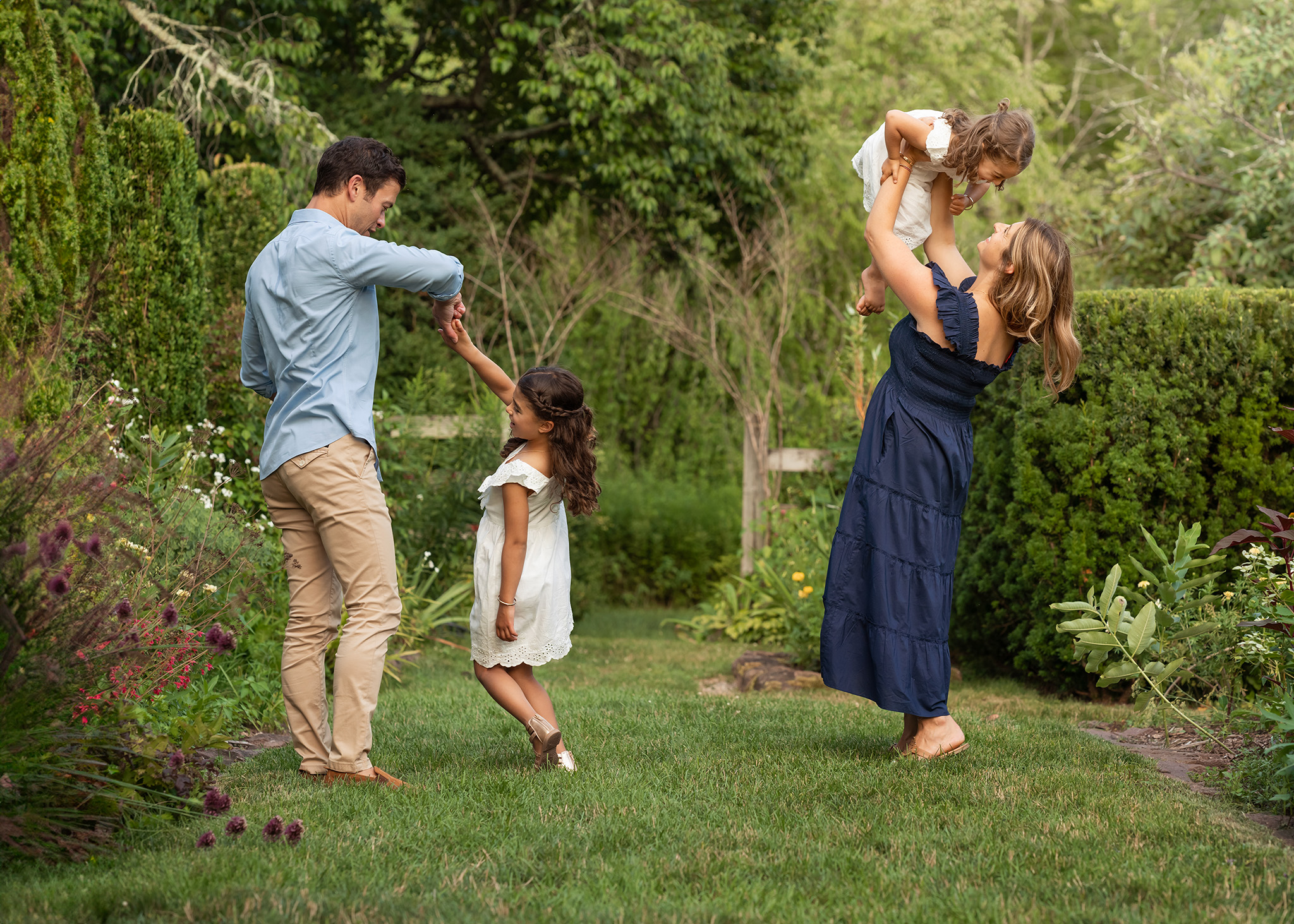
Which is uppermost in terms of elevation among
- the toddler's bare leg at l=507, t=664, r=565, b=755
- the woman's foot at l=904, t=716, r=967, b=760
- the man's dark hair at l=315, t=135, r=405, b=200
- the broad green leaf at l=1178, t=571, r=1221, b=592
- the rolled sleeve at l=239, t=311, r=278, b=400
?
the man's dark hair at l=315, t=135, r=405, b=200

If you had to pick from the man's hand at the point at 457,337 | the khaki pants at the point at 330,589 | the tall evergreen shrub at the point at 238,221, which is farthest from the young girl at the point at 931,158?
the tall evergreen shrub at the point at 238,221

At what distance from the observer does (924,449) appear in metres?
4.07

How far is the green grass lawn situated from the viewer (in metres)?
2.59

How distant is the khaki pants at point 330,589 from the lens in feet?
11.7

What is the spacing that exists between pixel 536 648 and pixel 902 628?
1.30m

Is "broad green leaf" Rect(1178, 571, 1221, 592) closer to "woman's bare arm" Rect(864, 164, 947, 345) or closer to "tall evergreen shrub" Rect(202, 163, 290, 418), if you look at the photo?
"woman's bare arm" Rect(864, 164, 947, 345)

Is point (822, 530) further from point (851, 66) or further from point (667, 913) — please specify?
point (851, 66)

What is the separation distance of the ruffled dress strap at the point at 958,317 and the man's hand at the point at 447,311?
1650 millimetres

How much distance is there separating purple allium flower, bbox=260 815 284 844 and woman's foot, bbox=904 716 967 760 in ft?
7.31

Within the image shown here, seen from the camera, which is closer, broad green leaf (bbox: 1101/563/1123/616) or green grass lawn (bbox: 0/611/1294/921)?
green grass lawn (bbox: 0/611/1294/921)

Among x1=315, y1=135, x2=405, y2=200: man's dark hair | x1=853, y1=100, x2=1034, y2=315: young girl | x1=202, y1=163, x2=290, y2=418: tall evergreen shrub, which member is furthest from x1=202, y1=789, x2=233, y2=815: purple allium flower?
x1=202, y1=163, x2=290, y2=418: tall evergreen shrub

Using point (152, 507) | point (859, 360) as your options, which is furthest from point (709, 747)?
point (859, 360)

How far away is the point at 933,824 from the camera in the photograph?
10.6ft

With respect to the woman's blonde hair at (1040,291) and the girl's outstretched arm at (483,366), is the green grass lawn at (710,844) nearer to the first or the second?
the girl's outstretched arm at (483,366)
